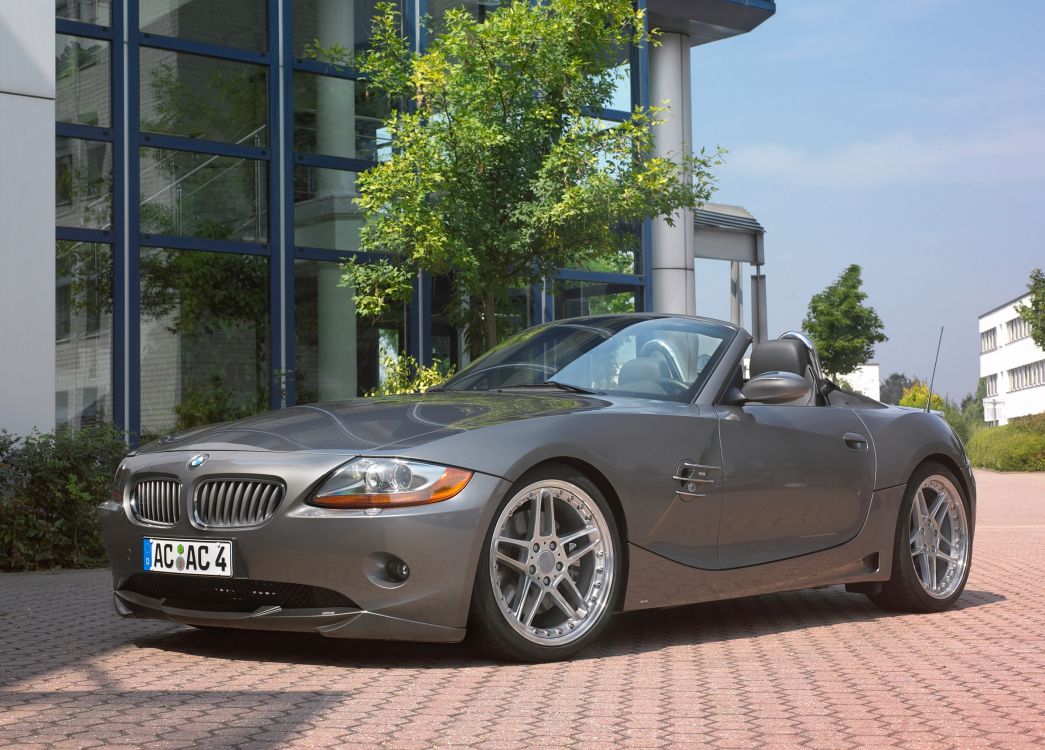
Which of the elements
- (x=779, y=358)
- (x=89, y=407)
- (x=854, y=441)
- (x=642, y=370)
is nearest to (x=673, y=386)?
(x=642, y=370)

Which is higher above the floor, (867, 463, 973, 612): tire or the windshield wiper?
the windshield wiper

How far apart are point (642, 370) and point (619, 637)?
1.16 meters

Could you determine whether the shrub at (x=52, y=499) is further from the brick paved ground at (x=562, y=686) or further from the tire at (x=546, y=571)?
the tire at (x=546, y=571)

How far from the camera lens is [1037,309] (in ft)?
139

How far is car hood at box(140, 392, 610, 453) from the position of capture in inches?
206

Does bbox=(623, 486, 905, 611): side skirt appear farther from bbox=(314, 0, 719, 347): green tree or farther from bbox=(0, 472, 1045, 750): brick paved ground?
bbox=(314, 0, 719, 347): green tree

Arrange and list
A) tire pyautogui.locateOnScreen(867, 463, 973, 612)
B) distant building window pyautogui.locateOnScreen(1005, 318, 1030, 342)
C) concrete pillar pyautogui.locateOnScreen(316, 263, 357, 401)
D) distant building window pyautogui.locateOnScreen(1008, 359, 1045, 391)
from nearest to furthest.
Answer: tire pyautogui.locateOnScreen(867, 463, 973, 612) < concrete pillar pyautogui.locateOnScreen(316, 263, 357, 401) < distant building window pyautogui.locateOnScreen(1008, 359, 1045, 391) < distant building window pyautogui.locateOnScreen(1005, 318, 1030, 342)

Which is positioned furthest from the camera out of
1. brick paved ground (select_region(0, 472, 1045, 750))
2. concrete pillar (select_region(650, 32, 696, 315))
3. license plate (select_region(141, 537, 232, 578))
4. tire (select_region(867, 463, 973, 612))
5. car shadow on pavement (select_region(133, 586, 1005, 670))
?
concrete pillar (select_region(650, 32, 696, 315))

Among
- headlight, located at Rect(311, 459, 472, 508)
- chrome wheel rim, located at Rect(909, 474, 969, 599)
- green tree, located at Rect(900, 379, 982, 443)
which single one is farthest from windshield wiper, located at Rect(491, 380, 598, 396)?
green tree, located at Rect(900, 379, 982, 443)

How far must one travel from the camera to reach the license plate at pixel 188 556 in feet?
16.8

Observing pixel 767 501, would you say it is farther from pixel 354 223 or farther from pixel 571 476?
pixel 354 223

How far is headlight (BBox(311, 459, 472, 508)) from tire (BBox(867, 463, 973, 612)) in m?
3.00

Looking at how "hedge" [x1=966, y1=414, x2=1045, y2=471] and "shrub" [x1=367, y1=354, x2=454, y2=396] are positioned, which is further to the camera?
"hedge" [x1=966, y1=414, x2=1045, y2=471]

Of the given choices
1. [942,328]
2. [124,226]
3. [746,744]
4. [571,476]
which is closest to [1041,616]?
[942,328]
